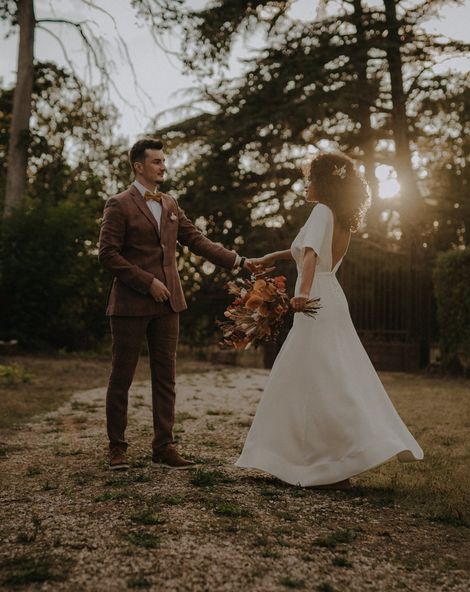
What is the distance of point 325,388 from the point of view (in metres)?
4.30

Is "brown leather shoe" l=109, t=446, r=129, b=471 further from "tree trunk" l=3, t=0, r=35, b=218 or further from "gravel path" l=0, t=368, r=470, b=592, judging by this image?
"tree trunk" l=3, t=0, r=35, b=218

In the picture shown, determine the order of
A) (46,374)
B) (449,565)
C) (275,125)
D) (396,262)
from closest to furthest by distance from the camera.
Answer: (449,565)
(46,374)
(396,262)
(275,125)

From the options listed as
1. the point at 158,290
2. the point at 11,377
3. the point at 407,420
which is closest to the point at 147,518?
the point at 158,290

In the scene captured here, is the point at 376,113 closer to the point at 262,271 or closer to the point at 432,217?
the point at 432,217

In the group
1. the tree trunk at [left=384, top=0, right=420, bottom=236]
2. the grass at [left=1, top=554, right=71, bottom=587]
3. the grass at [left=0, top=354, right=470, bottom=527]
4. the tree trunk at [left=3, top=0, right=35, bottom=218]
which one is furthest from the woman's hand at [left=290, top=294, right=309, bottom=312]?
the tree trunk at [left=3, top=0, right=35, bottom=218]

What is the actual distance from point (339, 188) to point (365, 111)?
1131 cm

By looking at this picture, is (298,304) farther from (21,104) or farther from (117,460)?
(21,104)

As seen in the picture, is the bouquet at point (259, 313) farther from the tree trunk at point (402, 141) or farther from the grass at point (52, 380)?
the tree trunk at point (402, 141)

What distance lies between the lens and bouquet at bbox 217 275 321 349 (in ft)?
13.9

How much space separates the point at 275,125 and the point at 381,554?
13.0 meters

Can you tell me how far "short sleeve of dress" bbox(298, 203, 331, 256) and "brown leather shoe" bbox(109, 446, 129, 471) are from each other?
1765 millimetres

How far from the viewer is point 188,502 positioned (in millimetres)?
Answer: 3744

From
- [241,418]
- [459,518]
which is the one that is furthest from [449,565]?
[241,418]

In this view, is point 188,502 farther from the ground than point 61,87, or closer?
closer
